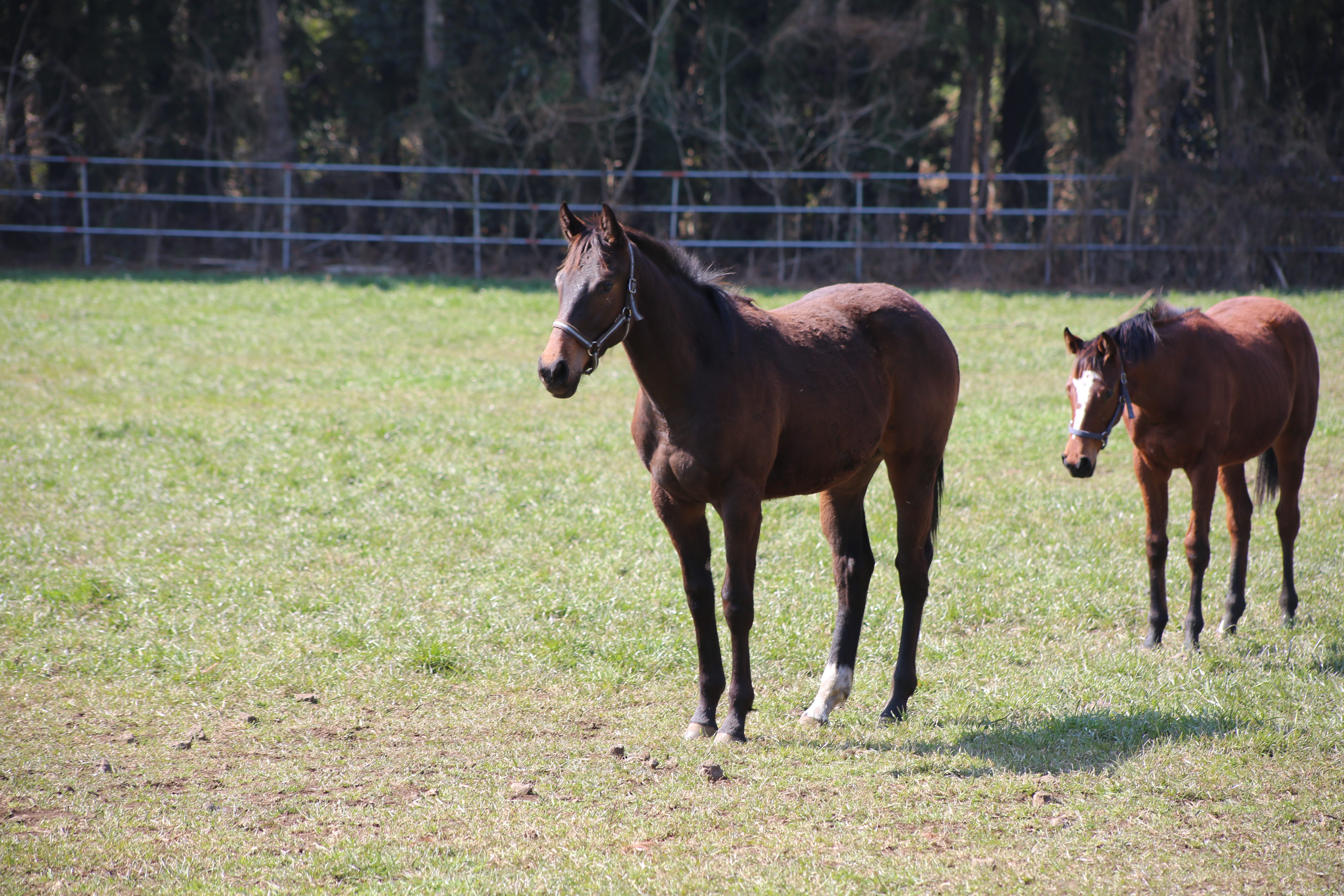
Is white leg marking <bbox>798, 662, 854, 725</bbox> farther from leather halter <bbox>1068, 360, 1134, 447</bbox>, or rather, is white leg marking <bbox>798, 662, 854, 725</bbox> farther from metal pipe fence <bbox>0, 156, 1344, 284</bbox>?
metal pipe fence <bbox>0, 156, 1344, 284</bbox>

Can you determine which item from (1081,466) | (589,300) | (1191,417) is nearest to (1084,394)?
(1081,466)

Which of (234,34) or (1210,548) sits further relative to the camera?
(234,34)

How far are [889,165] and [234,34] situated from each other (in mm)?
13887

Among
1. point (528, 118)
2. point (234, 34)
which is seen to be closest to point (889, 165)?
point (528, 118)

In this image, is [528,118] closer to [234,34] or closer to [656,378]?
[234,34]

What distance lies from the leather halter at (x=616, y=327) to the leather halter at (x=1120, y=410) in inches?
100

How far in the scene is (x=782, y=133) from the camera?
66.3 ft

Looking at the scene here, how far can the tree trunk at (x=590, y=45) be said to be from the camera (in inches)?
826

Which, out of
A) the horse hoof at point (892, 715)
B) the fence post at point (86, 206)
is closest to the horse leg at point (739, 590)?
the horse hoof at point (892, 715)

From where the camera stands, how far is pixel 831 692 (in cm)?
479

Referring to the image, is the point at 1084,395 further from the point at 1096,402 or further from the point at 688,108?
the point at 688,108

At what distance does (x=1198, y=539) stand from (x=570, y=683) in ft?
11.1

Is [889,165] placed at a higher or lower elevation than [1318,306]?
higher

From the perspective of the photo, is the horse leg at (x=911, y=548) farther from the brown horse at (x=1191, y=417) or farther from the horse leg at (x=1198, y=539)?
the horse leg at (x=1198, y=539)
